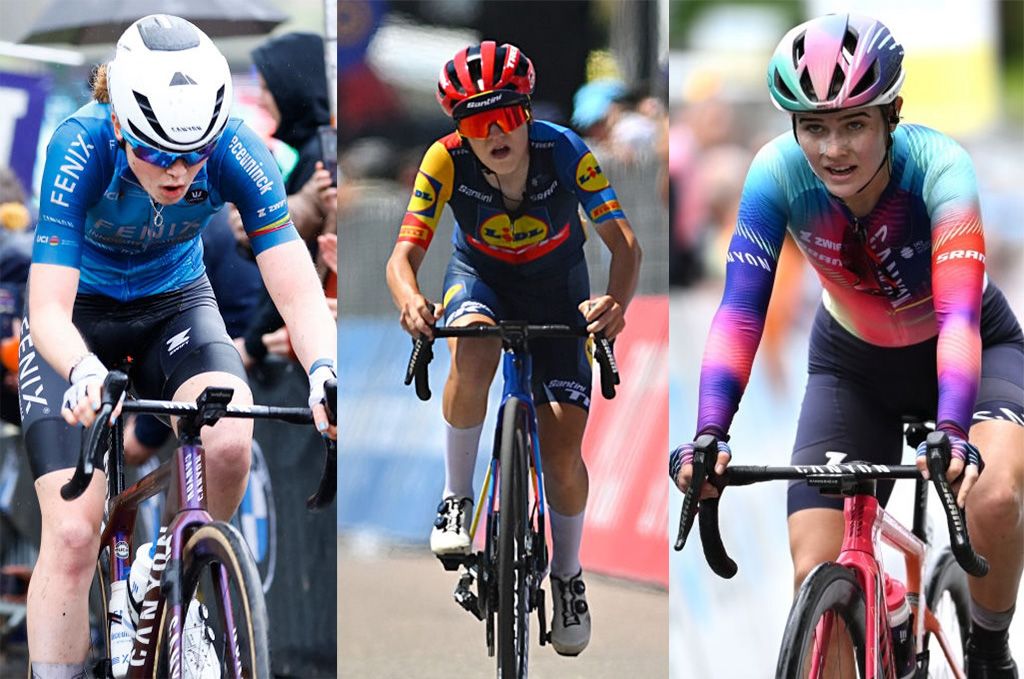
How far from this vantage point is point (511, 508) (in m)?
5.34

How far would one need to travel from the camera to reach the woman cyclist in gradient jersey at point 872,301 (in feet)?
14.4

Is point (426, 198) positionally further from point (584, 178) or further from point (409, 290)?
point (584, 178)

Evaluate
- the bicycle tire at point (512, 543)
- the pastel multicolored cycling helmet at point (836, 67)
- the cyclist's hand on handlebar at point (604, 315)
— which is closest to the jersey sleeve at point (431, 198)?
the cyclist's hand on handlebar at point (604, 315)

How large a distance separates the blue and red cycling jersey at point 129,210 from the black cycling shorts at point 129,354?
0.07m

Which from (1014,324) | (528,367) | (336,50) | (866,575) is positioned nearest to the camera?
(866,575)

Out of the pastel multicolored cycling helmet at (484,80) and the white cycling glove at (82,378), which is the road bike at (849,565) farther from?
the pastel multicolored cycling helmet at (484,80)

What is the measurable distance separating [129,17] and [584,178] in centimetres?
179

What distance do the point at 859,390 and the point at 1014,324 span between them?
0.52 meters

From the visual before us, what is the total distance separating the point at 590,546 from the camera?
5832 mm

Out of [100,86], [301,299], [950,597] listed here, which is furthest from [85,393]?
[950,597]

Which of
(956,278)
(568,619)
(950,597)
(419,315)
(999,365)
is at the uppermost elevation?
(956,278)

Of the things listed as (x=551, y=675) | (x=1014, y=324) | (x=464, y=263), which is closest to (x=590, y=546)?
(x=551, y=675)

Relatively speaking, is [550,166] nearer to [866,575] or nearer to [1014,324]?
[1014,324]

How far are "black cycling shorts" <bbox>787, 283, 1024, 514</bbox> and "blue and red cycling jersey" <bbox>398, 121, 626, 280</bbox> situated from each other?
1.14m
